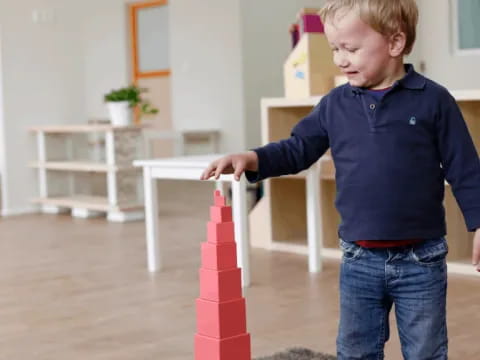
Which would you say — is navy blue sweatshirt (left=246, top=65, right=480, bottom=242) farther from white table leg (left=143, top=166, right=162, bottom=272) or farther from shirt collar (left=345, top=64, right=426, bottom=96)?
white table leg (left=143, top=166, right=162, bottom=272)

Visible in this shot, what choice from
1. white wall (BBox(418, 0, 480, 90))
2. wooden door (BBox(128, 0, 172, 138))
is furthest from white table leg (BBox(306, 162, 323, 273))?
wooden door (BBox(128, 0, 172, 138))

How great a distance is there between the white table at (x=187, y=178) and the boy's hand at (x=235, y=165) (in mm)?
1371

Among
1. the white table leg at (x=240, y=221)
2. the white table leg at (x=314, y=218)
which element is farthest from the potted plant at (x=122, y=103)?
the white table leg at (x=240, y=221)

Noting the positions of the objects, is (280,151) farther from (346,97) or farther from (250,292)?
(250,292)

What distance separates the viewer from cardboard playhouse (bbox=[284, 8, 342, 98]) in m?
3.46

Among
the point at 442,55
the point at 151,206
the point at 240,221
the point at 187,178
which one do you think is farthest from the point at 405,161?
the point at 442,55

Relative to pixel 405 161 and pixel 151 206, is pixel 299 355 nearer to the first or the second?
pixel 405 161

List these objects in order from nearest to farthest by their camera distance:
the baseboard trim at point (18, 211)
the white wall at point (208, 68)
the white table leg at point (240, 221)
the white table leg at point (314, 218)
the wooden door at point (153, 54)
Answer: the white table leg at point (240, 221) < the white table leg at point (314, 218) < the baseboard trim at point (18, 211) < the white wall at point (208, 68) < the wooden door at point (153, 54)

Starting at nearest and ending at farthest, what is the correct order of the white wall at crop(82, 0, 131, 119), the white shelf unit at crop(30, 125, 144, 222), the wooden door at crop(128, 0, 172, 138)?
the white shelf unit at crop(30, 125, 144, 222)
the white wall at crop(82, 0, 131, 119)
the wooden door at crop(128, 0, 172, 138)

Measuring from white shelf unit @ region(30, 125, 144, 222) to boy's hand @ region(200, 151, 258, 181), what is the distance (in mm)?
3665

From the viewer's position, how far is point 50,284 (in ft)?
10.1

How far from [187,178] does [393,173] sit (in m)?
1.77

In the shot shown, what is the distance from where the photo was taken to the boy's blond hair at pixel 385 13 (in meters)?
1.27

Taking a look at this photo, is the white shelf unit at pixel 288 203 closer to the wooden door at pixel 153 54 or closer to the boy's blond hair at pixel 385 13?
the boy's blond hair at pixel 385 13
